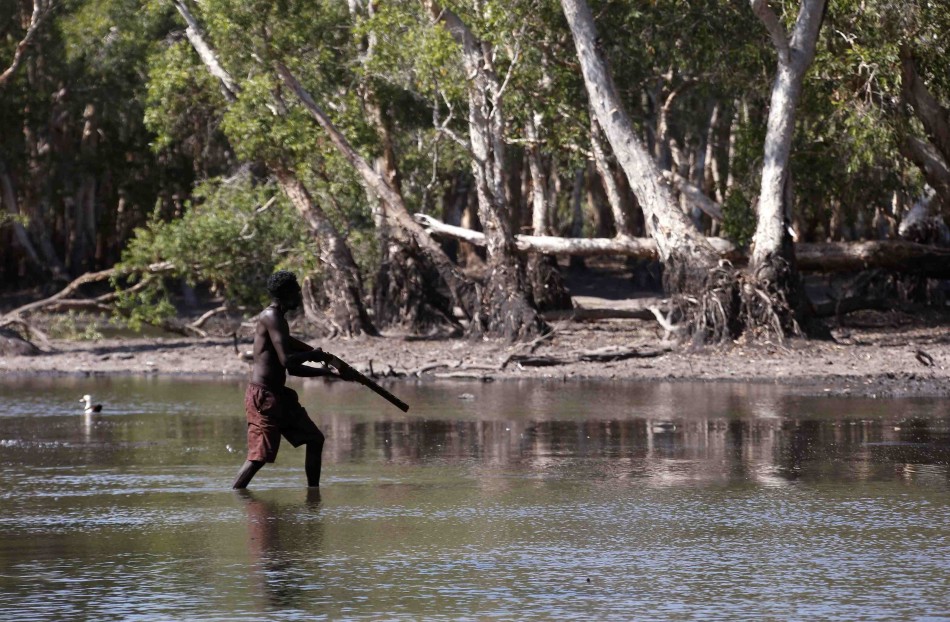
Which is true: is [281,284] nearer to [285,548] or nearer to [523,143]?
[285,548]

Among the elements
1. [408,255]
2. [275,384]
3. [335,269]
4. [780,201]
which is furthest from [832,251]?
[275,384]

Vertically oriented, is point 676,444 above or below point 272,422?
below

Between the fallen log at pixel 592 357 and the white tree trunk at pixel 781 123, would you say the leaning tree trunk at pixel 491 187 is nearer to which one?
the fallen log at pixel 592 357

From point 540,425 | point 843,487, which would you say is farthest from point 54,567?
point 540,425

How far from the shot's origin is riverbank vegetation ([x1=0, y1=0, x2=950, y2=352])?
2477cm

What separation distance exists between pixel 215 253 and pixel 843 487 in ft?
62.5

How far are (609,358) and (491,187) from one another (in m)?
4.96

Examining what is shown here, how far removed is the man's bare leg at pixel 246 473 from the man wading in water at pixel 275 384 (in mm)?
10

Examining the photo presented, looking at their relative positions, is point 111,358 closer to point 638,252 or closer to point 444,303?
point 444,303

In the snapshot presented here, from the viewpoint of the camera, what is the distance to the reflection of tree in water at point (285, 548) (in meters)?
8.24

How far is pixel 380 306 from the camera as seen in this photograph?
3058cm

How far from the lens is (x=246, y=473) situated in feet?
38.5

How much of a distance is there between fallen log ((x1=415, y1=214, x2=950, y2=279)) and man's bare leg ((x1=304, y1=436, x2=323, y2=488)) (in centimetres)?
1596

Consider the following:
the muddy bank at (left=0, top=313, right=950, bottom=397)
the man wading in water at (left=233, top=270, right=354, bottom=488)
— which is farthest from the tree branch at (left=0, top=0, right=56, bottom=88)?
the man wading in water at (left=233, top=270, right=354, bottom=488)
